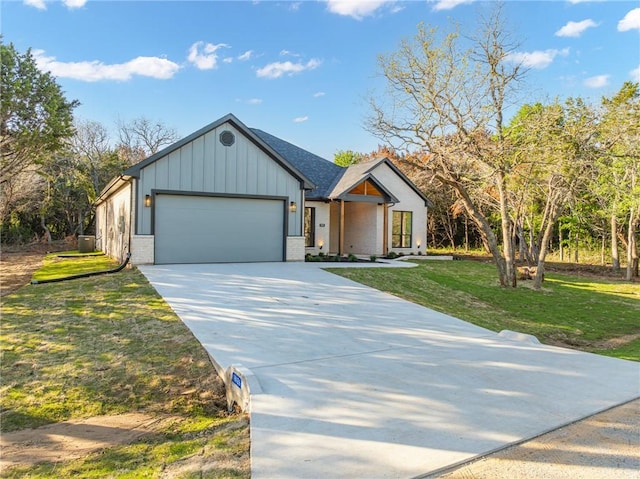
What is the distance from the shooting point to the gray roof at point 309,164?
20.3 m

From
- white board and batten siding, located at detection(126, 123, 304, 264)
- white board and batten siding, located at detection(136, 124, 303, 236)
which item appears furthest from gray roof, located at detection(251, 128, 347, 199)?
white board and batten siding, located at detection(126, 123, 304, 264)

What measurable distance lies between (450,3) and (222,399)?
13.6 metres

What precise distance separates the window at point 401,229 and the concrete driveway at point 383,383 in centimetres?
1365

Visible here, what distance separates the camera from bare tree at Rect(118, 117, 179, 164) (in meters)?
36.3

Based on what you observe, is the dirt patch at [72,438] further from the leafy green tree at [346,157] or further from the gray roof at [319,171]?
the leafy green tree at [346,157]

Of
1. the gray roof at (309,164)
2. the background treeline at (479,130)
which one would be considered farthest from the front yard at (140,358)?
the gray roof at (309,164)

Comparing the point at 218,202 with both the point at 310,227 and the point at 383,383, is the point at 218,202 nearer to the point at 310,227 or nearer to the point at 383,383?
the point at 310,227

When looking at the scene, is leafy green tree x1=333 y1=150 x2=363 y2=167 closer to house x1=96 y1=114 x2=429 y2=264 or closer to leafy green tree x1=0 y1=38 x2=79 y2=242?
house x1=96 y1=114 x2=429 y2=264

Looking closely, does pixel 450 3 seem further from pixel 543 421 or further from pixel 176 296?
pixel 543 421

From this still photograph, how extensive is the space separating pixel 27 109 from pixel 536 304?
15487 mm

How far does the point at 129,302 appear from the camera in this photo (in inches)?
316

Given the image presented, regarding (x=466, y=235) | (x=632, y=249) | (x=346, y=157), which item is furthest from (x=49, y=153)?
(x=346, y=157)

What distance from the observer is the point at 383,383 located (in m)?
4.41

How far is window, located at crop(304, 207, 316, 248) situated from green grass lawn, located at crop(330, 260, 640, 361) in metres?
5.35
